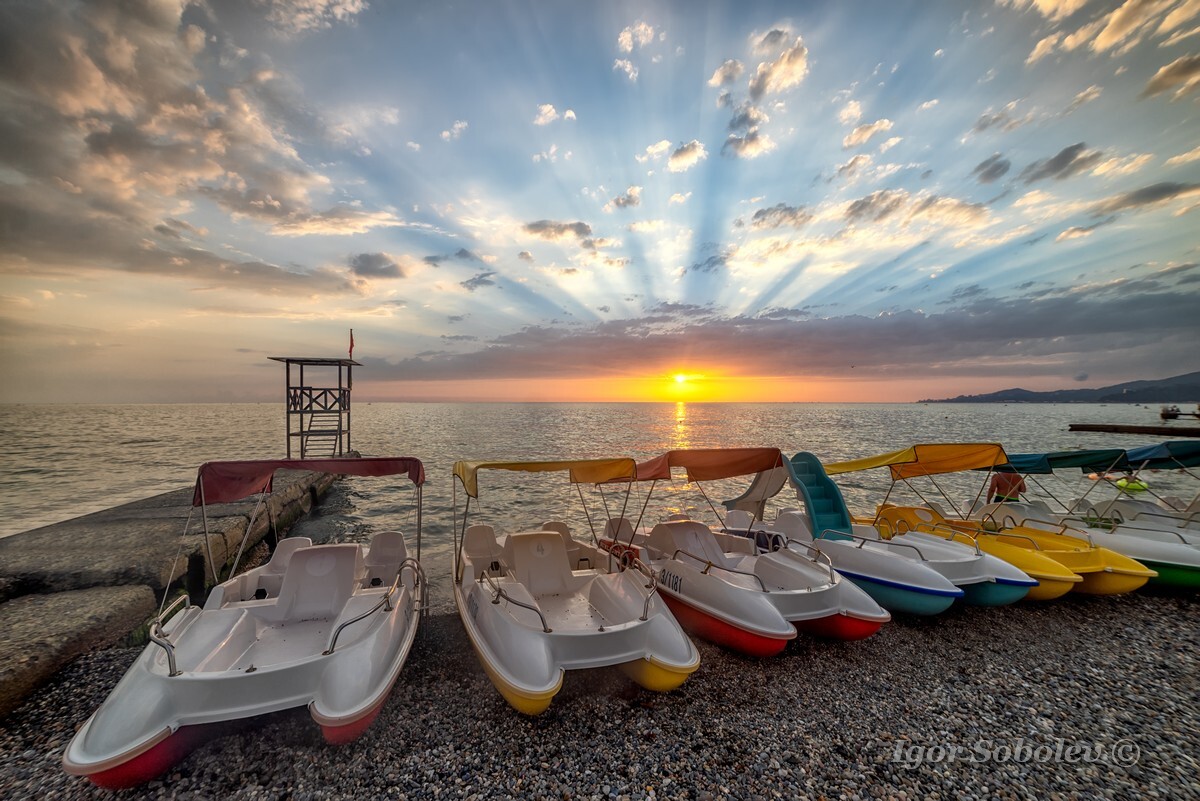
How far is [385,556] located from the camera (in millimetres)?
9219

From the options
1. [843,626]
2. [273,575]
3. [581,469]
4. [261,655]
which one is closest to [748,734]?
[843,626]

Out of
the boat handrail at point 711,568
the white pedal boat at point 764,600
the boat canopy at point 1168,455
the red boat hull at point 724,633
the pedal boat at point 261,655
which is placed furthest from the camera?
the boat canopy at point 1168,455

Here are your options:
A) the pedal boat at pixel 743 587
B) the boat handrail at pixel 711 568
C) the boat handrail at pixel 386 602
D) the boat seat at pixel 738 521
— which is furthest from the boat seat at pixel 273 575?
the boat seat at pixel 738 521

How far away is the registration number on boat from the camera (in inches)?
329

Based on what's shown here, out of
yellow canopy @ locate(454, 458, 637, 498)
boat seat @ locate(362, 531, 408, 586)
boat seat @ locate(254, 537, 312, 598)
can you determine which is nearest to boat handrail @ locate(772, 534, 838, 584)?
yellow canopy @ locate(454, 458, 637, 498)

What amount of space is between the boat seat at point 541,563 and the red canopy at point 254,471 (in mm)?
2152

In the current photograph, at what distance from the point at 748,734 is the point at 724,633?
70.3 inches

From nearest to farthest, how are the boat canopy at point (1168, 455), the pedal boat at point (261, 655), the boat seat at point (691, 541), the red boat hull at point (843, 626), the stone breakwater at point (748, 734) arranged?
the pedal boat at point (261, 655)
the stone breakwater at point (748, 734)
the red boat hull at point (843, 626)
the boat seat at point (691, 541)
the boat canopy at point (1168, 455)

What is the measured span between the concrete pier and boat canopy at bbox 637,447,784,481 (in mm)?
7334

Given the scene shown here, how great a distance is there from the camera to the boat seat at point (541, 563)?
8.12 metres

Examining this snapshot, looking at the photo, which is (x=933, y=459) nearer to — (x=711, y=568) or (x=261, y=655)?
(x=711, y=568)

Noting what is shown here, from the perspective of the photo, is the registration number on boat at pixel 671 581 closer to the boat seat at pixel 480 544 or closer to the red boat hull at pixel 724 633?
the red boat hull at pixel 724 633

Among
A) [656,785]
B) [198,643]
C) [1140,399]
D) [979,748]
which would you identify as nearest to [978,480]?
[979,748]

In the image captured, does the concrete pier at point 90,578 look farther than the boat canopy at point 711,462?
No
